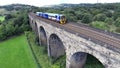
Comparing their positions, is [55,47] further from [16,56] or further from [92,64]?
[16,56]

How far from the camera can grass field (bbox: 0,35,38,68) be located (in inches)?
2030

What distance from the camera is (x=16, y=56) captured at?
194 feet

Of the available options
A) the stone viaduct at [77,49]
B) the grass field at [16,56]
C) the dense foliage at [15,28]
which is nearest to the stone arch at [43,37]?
the grass field at [16,56]

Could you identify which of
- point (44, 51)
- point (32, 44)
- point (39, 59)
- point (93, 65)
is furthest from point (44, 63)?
point (32, 44)

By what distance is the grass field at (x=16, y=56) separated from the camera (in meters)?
51.6

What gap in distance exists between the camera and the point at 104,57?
84.4 ft

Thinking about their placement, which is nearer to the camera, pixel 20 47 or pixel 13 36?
pixel 20 47

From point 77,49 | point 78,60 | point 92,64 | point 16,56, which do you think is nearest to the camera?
point 77,49

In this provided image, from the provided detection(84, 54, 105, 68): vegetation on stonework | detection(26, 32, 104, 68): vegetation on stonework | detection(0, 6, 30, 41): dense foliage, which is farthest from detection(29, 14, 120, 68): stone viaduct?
detection(0, 6, 30, 41): dense foliage

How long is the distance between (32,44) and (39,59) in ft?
54.1

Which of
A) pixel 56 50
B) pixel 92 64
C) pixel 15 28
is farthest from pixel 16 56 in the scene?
pixel 15 28

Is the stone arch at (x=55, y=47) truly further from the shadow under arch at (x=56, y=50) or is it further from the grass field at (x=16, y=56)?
the grass field at (x=16, y=56)

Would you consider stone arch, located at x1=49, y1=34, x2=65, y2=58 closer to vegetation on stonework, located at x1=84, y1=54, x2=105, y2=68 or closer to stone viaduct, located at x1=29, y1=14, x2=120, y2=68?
stone viaduct, located at x1=29, y1=14, x2=120, y2=68

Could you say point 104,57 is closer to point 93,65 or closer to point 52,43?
point 93,65
